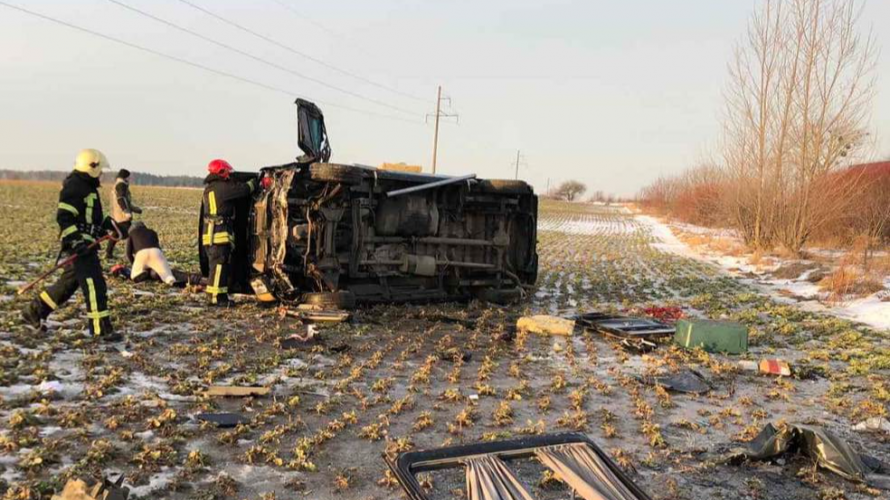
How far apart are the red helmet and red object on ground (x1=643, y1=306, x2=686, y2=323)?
22.2 feet

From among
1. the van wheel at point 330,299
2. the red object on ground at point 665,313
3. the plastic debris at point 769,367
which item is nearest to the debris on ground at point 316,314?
the van wheel at point 330,299

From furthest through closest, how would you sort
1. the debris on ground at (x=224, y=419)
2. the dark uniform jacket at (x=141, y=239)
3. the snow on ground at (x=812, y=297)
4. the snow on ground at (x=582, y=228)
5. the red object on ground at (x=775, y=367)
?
the snow on ground at (x=582, y=228) → the snow on ground at (x=812, y=297) → the dark uniform jacket at (x=141, y=239) → the red object on ground at (x=775, y=367) → the debris on ground at (x=224, y=419)

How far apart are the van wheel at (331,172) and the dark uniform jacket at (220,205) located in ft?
3.25

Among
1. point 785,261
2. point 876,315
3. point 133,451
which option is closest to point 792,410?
point 133,451

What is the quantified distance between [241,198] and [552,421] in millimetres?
5844

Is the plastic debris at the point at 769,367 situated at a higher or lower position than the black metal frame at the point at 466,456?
lower

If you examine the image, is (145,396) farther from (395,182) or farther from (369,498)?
(395,182)

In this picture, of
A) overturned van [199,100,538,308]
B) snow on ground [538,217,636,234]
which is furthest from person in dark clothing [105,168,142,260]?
snow on ground [538,217,636,234]

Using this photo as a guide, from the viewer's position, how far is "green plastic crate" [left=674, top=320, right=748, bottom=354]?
292 inches

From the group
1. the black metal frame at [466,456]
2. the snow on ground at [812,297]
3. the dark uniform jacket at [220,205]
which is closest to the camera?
the black metal frame at [466,456]

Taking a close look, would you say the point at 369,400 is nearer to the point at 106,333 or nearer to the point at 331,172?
the point at 106,333

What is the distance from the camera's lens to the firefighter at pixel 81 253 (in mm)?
6227

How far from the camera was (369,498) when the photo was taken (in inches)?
136

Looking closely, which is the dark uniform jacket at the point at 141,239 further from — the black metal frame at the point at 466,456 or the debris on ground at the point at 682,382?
the black metal frame at the point at 466,456
